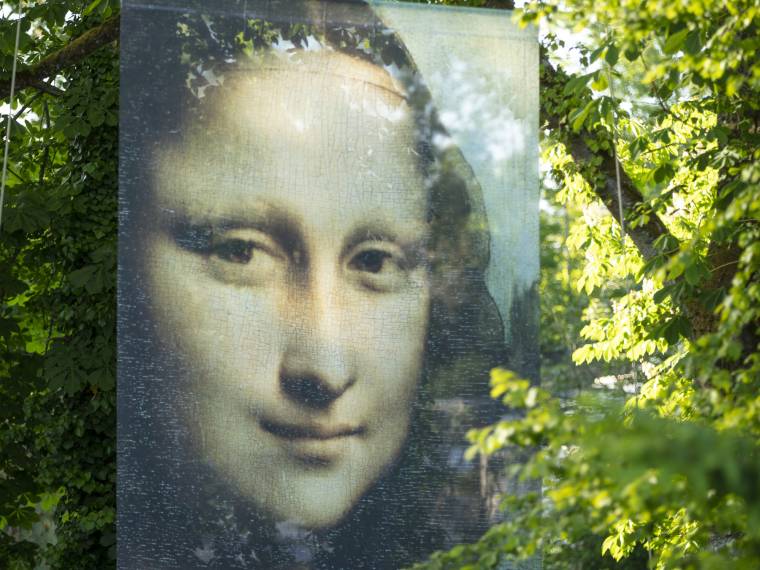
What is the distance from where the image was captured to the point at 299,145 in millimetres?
3816

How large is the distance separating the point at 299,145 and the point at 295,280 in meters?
0.47

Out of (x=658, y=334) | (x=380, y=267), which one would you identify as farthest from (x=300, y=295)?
(x=658, y=334)

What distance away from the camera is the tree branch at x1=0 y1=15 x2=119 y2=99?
18.2 ft

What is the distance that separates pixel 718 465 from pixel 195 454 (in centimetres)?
247

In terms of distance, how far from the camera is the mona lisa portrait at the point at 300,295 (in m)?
3.75

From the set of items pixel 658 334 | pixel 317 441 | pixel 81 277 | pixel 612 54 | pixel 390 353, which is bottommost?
pixel 317 441

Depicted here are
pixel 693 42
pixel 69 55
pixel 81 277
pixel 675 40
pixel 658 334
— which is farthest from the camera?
pixel 81 277

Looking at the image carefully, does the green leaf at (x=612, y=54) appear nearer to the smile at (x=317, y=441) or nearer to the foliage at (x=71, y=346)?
the smile at (x=317, y=441)

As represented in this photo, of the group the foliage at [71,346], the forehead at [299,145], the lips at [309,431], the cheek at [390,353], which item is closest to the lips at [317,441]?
the lips at [309,431]

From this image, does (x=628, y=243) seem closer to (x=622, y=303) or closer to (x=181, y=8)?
(x=622, y=303)

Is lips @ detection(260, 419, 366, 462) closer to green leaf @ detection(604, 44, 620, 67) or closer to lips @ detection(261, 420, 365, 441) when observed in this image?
lips @ detection(261, 420, 365, 441)

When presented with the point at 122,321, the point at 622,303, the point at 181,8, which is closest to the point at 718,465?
the point at 122,321

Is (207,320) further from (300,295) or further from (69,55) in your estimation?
(69,55)

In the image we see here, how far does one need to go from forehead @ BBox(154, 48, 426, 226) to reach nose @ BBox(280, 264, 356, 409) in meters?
0.31
